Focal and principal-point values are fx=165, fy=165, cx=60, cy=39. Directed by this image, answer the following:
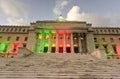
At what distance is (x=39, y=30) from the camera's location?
44656 mm

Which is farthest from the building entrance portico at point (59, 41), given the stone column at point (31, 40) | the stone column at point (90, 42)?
the stone column at point (90, 42)

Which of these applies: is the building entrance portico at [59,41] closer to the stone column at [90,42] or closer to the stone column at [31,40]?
the stone column at [31,40]

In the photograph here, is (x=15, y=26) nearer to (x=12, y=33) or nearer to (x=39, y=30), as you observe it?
(x=12, y=33)

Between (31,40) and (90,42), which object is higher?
(31,40)

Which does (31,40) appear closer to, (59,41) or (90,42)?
(59,41)

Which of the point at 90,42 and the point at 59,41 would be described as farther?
the point at 59,41

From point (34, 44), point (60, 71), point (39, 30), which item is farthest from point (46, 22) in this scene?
point (60, 71)

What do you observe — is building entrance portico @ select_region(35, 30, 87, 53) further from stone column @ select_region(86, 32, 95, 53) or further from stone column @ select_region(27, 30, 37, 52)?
stone column @ select_region(86, 32, 95, 53)

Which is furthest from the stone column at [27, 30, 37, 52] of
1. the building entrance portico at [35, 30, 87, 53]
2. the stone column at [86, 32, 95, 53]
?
the stone column at [86, 32, 95, 53]

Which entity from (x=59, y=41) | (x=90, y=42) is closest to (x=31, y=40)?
(x=59, y=41)

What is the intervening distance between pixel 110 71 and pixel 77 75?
303cm

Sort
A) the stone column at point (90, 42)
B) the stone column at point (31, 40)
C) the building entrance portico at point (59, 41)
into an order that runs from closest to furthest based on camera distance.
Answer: the stone column at point (90, 42)
the stone column at point (31, 40)
the building entrance portico at point (59, 41)

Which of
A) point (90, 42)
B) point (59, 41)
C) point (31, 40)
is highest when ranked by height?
point (31, 40)

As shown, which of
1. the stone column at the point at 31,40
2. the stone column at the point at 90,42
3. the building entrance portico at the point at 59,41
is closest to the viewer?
the stone column at the point at 90,42
